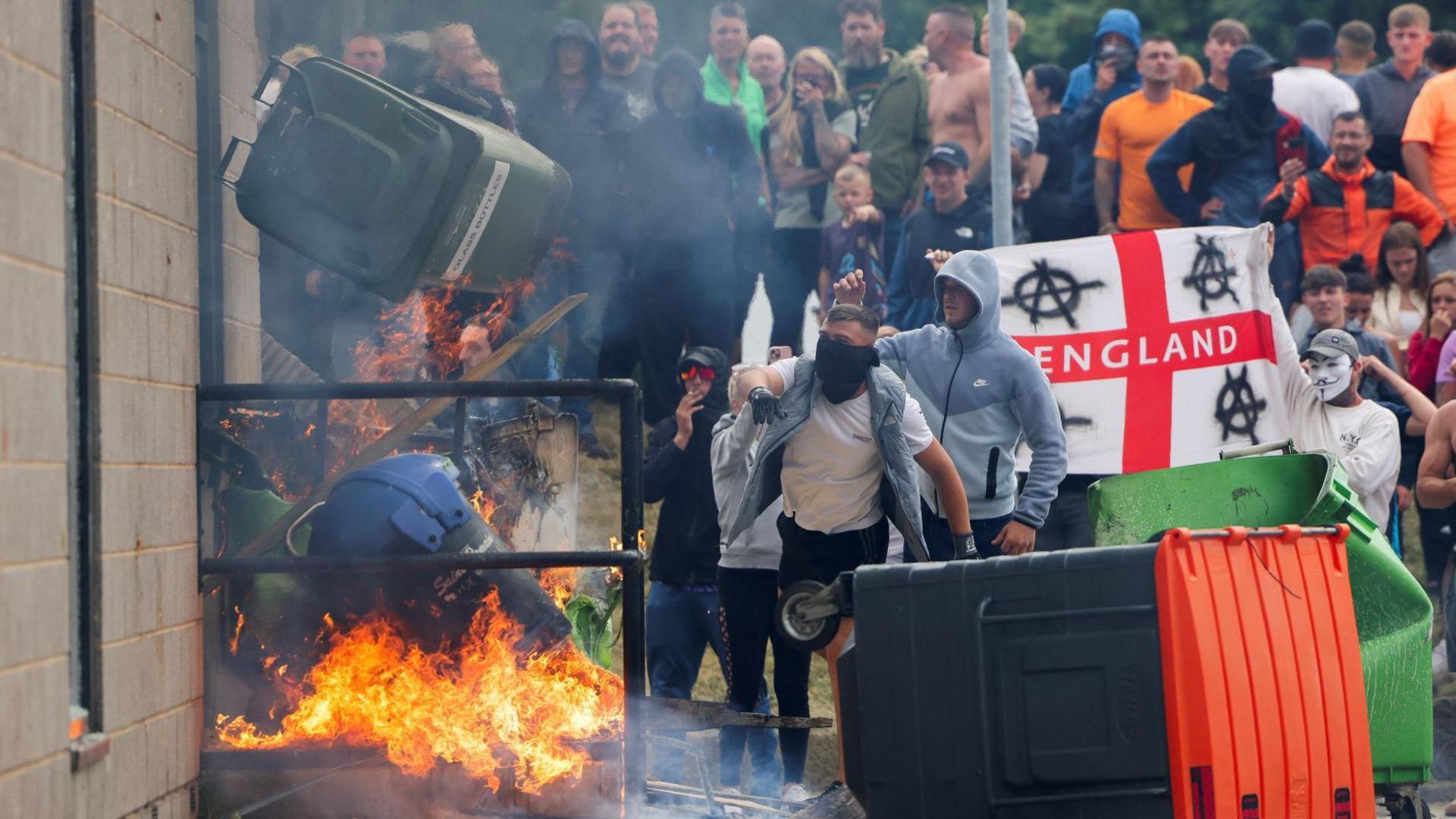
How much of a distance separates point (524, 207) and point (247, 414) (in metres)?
1.21

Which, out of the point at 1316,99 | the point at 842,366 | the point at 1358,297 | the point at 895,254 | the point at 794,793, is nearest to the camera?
the point at 842,366

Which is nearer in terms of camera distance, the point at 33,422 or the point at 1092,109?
the point at 33,422

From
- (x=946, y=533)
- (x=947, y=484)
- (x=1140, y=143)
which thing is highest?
(x=1140, y=143)

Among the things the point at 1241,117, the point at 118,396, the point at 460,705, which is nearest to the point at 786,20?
the point at 1241,117

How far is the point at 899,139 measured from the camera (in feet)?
33.2

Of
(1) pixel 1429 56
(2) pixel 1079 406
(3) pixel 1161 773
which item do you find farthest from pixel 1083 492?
(1) pixel 1429 56

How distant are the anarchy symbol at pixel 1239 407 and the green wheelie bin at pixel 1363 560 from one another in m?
2.20

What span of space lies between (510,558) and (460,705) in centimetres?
63

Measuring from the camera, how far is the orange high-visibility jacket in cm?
984

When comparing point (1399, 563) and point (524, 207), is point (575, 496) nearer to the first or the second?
point (524, 207)

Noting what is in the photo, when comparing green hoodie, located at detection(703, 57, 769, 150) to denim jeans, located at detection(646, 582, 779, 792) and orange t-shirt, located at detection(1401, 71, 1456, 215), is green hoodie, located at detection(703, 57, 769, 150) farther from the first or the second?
orange t-shirt, located at detection(1401, 71, 1456, 215)

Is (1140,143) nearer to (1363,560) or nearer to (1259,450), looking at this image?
(1259,450)

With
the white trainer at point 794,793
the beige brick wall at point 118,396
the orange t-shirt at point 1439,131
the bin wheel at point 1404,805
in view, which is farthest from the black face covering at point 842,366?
the orange t-shirt at point 1439,131

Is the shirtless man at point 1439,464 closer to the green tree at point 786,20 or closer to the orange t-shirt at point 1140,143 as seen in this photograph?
the orange t-shirt at point 1140,143
